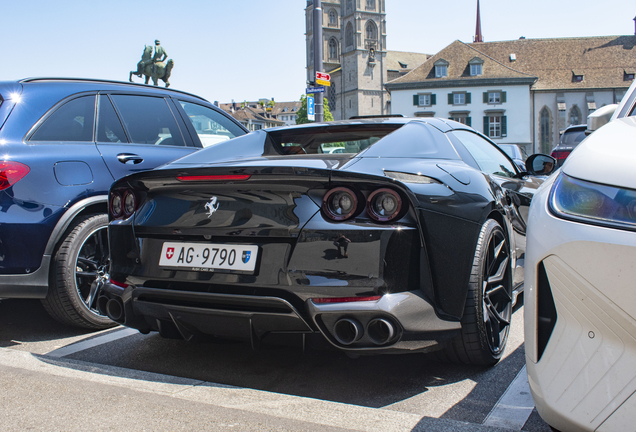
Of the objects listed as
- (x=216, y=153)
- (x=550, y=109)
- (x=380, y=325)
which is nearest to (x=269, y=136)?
(x=216, y=153)

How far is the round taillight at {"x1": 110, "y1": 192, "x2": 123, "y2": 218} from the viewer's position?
304cm

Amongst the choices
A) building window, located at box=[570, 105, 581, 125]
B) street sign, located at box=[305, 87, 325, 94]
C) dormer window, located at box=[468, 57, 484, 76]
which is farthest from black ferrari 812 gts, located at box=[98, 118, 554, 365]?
building window, located at box=[570, 105, 581, 125]

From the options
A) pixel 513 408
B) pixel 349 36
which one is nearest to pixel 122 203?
pixel 513 408

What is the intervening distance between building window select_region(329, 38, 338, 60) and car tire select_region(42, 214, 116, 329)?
3695 inches

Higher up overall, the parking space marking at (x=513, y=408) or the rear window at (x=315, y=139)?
the rear window at (x=315, y=139)

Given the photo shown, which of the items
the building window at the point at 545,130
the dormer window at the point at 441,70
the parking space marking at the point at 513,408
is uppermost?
the dormer window at the point at 441,70

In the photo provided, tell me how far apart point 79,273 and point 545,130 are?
69.2 metres

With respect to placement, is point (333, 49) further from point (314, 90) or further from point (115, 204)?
point (115, 204)

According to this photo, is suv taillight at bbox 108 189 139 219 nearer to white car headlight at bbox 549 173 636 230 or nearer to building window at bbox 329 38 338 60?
white car headlight at bbox 549 173 636 230

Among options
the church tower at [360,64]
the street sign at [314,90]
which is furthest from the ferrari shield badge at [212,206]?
the church tower at [360,64]

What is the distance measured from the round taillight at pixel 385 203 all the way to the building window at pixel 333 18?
9753cm

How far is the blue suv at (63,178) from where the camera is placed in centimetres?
343

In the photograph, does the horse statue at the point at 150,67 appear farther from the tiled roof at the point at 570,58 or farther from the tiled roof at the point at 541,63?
the tiled roof at the point at 570,58

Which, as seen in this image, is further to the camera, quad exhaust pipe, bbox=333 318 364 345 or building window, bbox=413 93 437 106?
building window, bbox=413 93 437 106
